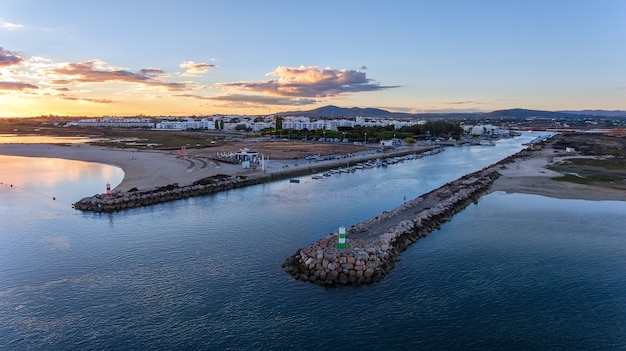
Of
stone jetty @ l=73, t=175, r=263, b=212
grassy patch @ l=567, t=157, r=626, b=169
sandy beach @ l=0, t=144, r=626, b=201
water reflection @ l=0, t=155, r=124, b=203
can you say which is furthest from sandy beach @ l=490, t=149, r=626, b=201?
water reflection @ l=0, t=155, r=124, b=203

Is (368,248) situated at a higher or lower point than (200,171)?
lower

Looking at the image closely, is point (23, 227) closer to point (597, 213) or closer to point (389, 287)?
point (389, 287)

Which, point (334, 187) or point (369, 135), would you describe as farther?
point (369, 135)

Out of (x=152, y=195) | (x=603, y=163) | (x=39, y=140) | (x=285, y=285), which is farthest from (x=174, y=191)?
(x=39, y=140)

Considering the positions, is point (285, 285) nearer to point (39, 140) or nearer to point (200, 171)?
point (200, 171)

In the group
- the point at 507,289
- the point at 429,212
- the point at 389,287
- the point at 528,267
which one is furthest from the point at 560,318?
the point at 429,212

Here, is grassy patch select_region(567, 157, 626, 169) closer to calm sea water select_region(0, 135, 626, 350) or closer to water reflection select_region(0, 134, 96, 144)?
calm sea water select_region(0, 135, 626, 350)
